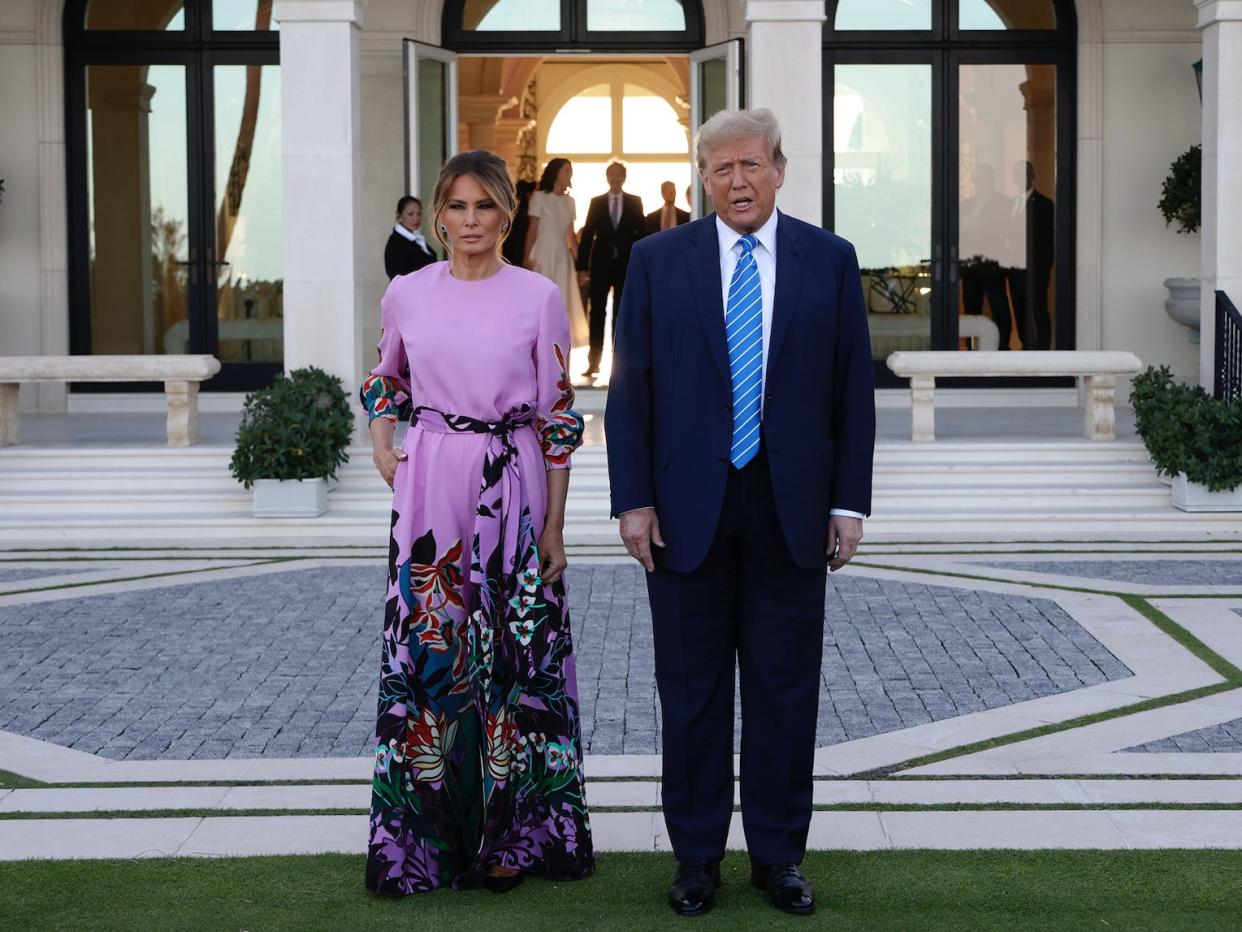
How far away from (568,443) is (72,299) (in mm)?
12027

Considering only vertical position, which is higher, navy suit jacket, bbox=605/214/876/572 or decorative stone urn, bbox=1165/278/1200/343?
decorative stone urn, bbox=1165/278/1200/343

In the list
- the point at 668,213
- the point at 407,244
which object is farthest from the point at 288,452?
the point at 668,213

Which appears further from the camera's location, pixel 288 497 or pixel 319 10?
pixel 319 10

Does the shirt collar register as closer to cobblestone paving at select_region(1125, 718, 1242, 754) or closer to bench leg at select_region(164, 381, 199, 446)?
cobblestone paving at select_region(1125, 718, 1242, 754)

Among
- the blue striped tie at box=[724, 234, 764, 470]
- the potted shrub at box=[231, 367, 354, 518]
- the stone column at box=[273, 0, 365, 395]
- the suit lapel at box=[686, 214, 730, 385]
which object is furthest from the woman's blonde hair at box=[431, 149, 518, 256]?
the stone column at box=[273, 0, 365, 395]

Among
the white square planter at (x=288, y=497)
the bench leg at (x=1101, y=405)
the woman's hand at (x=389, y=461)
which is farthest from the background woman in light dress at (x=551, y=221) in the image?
the woman's hand at (x=389, y=461)

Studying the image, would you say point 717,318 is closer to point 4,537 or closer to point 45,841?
point 45,841

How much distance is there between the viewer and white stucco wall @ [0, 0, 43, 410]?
15.6 m

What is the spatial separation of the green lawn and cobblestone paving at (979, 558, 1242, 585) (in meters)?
4.71

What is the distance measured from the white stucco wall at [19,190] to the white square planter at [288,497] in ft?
17.4

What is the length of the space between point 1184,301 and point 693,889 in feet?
38.1

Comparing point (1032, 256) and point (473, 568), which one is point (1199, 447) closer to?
point (1032, 256)

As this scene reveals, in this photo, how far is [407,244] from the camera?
1338 cm

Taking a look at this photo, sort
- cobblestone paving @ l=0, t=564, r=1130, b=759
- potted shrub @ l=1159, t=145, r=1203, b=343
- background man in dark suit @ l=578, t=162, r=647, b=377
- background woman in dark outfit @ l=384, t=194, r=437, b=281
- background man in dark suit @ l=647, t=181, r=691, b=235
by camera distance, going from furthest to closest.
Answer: background man in dark suit @ l=647, t=181, r=691, b=235 → background man in dark suit @ l=578, t=162, r=647, b=377 → potted shrub @ l=1159, t=145, r=1203, b=343 → background woman in dark outfit @ l=384, t=194, r=437, b=281 → cobblestone paving @ l=0, t=564, r=1130, b=759
